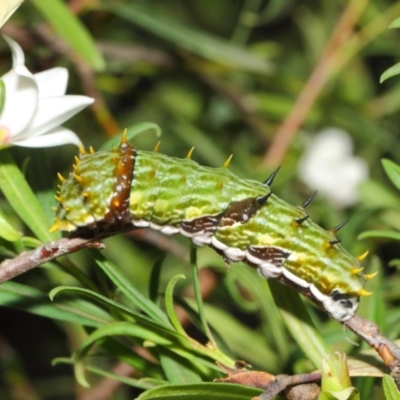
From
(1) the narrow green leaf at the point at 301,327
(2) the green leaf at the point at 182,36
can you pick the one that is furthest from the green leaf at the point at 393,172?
(2) the green leaf at the point at 182,36

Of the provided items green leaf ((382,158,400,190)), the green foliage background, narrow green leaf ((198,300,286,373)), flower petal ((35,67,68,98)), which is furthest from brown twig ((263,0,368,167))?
flower petal ((35,67,68,98))

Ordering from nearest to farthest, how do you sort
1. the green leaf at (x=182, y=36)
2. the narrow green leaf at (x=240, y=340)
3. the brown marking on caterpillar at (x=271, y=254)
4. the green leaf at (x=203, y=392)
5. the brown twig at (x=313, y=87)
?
the green leaf at (x=203, y=392) < the brown marking on caterpillar at (x=271, y=254) < the narrow green leaf at (x=240, y=340) < the green leaf at (x=182, y=36) < the brown twig at (x=313, y=87)

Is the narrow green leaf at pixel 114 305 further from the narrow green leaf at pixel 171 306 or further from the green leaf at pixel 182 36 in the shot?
the green leaf at pixel 182 36

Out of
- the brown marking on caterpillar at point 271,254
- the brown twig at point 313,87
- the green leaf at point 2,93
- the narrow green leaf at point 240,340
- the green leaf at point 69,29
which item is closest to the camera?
the green leaf at point 2,93

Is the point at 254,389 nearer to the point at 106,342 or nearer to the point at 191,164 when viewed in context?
the point at 106,342

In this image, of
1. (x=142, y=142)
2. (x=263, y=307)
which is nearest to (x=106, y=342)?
(x=263, y=307)

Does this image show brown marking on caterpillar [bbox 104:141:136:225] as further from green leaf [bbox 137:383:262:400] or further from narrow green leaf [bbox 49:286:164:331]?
green leaf [bbox 137:383:262:400]

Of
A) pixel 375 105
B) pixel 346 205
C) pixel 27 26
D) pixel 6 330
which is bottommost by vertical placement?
pixel 6 330
